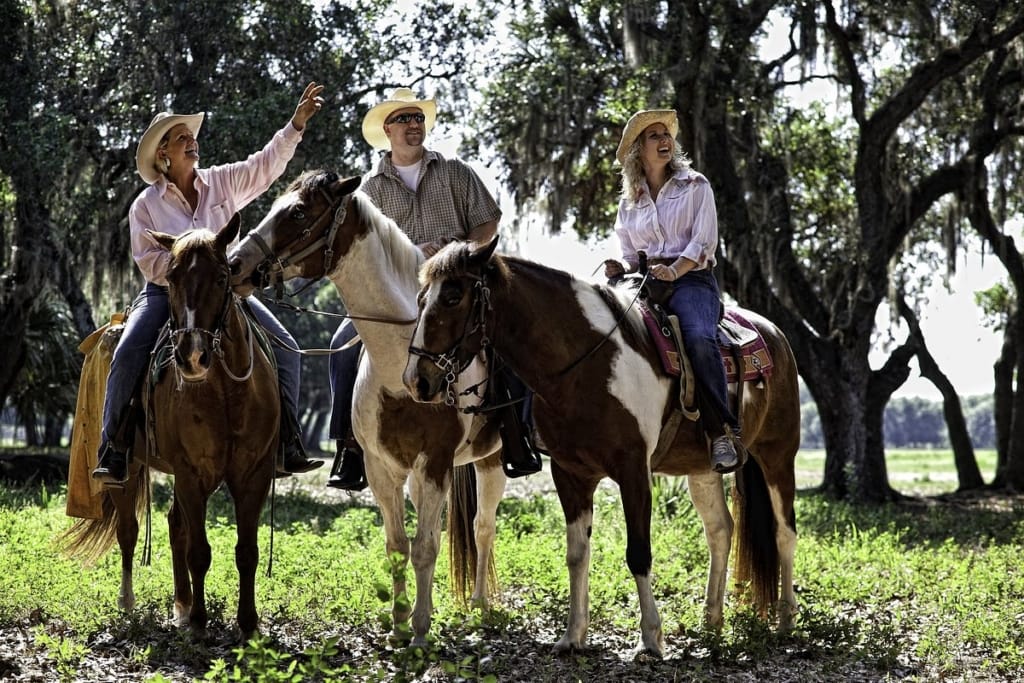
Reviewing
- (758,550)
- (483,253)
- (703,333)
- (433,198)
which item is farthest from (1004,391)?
(483,253)

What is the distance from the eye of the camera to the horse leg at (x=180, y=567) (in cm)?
678

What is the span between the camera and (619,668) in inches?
240

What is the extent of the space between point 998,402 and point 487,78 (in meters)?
13.0

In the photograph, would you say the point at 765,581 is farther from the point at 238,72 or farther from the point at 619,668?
the point at 238,72

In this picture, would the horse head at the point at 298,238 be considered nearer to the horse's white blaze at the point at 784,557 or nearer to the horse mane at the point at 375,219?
the horse mane at the point at 375,219

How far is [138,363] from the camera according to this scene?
6.62 m

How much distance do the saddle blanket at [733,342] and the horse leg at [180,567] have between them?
2.95 metres

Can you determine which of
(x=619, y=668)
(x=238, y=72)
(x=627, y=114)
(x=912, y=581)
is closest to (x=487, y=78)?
(x=627, y=114)

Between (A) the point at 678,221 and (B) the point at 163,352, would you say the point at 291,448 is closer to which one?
(B) the point at 163,352

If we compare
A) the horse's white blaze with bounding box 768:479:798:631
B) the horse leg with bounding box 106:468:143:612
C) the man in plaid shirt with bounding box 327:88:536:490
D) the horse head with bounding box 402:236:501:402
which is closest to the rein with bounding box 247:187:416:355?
the horse head with bounding box 402:236:501:402

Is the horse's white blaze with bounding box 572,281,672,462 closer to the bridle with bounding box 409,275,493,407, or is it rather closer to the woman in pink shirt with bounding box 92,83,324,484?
the bridle with bounding box 409,275,493,407

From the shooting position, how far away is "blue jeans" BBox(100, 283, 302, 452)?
6582 millimetres

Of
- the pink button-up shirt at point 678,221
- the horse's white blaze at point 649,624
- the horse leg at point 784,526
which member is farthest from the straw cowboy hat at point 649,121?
the horse's white blaze at point 649,624

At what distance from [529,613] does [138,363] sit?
300 centimetres
